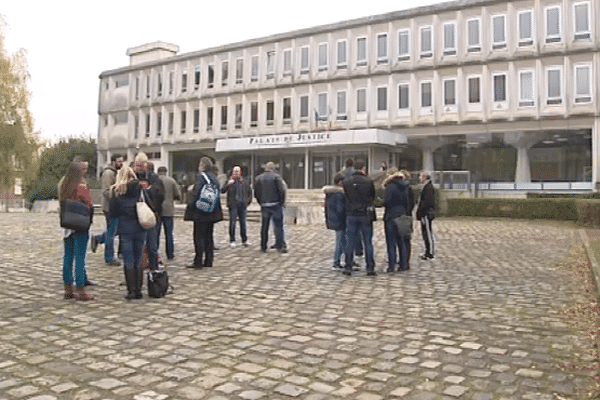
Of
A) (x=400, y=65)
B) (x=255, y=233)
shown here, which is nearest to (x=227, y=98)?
(x=400, y=65)

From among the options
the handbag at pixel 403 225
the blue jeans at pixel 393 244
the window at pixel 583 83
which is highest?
the window at pixel 583 83

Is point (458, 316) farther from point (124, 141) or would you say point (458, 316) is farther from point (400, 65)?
point (124, 141)

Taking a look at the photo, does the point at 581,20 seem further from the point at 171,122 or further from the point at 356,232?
the point at 171,122

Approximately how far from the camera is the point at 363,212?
9117 mm

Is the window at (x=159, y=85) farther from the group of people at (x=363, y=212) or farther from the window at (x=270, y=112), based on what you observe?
the group of people at (x=363, y=212)

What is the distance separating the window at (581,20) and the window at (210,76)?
26895mm

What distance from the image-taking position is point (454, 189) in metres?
27.4

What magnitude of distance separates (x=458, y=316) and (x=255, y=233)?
10.9m

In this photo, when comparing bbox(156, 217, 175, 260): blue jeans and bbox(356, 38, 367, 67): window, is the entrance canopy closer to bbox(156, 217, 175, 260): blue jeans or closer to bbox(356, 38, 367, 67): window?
bbox(356, 38, 367, 67): window

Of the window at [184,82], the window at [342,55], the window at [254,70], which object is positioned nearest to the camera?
the window at [342,55]

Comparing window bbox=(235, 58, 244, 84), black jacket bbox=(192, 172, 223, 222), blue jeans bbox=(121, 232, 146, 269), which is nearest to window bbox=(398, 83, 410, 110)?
window bbox=(235, 58, 244, 84)

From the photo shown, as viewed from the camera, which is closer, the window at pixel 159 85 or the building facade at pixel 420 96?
the building facade at pixel 420 96

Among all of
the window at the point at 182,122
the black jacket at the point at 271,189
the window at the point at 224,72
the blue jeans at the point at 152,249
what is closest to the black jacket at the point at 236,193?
the black jacket at the point at 271,189

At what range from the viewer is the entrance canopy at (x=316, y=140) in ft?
115
